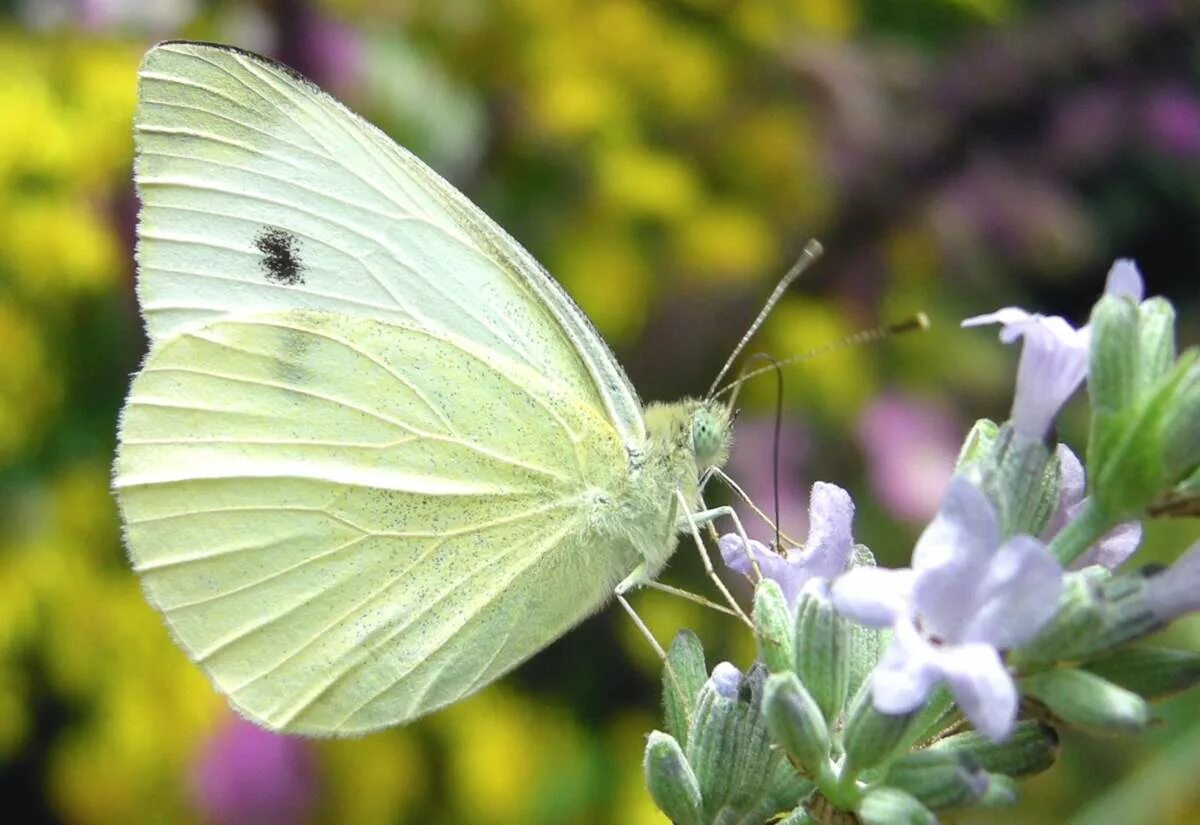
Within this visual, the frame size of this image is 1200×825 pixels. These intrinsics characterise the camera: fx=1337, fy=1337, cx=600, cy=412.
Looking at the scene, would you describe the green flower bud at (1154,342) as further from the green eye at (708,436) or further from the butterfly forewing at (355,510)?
the butterfly forewing at (355,510)

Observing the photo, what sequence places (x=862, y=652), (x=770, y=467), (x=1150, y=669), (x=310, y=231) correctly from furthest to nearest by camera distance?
(x=770, y=467) → (x=310, y=231) → (x=862, y=652) → (x=1150, y=669)

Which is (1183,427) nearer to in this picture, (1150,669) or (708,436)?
(1150,669)

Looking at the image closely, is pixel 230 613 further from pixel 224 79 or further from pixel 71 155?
pixel 71 155

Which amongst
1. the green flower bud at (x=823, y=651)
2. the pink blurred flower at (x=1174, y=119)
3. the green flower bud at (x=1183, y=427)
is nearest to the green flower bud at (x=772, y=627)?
the green flower bud at (x=823, y=651)

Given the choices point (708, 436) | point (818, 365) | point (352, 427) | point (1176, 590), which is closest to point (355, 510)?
point (352, 427)

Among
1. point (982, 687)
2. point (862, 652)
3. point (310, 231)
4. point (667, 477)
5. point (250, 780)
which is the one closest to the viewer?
point (982, 687)

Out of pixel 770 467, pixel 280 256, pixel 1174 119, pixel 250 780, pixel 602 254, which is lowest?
pixel 250 780

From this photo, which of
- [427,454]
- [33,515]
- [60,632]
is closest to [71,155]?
[33,515]
